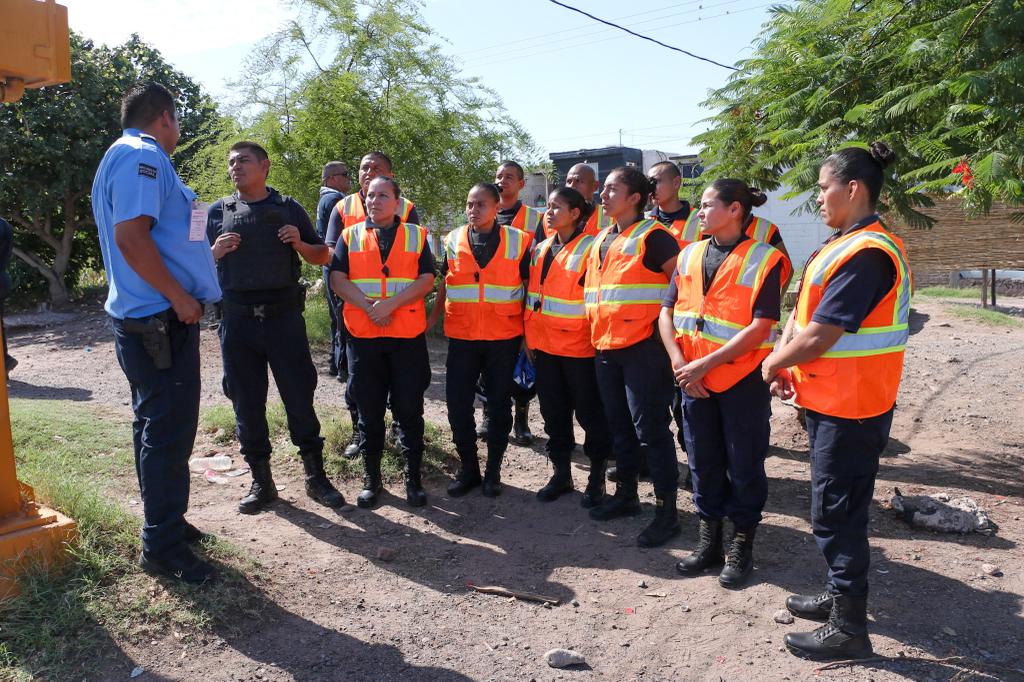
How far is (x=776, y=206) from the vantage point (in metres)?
26.5

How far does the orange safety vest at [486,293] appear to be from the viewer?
5.16 meters

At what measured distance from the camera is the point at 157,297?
362 centimetres

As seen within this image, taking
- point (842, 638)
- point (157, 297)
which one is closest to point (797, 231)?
point (842, 638)

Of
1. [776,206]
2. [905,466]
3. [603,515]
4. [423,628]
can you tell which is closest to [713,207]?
[603,515]

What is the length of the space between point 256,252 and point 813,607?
143 inches

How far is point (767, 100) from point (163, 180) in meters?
4.06

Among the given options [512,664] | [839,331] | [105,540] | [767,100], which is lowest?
[512,664]

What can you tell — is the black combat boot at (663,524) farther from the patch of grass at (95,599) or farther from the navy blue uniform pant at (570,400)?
the patch of grass at (95,599)

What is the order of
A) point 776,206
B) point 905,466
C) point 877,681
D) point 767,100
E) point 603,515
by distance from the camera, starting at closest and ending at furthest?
point 877,681 < point 603,515 < point 767,100 < point 905,466 < point 776,206

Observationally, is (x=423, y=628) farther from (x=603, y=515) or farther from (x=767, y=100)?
(x=767, y=100)

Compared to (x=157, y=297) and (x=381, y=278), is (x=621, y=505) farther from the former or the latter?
(x=157, y=297)

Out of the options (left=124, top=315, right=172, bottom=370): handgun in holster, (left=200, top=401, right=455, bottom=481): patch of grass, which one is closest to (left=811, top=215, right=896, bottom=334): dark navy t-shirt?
(left=124, top=315, right=172, bottom=370): handgun in holster

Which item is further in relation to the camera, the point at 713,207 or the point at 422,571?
the point at 422,571

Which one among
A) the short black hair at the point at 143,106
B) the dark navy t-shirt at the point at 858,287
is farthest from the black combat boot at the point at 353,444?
the dark navy t-shirt at the point at 858,287
